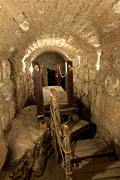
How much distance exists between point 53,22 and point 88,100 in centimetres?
219

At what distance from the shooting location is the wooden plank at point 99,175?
1515 mm

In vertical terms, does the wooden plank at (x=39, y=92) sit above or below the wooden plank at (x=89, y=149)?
above

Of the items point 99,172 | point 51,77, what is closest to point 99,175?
point 99,172

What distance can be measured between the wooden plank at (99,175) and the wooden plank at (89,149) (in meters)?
0.31

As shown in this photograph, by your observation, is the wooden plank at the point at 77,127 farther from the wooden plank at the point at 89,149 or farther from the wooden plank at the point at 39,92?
the wooden plank at the point at 39,92

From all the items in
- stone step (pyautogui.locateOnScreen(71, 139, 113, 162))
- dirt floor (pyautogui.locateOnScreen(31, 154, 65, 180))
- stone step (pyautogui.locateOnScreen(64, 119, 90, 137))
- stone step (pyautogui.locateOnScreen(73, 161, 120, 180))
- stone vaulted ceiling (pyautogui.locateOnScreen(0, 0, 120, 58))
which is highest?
stone vaulted ceiling (pyautogui.locateOnScreen(0, 0, 120, 58))

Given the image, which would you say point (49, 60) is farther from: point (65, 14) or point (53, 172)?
point (53, 172)

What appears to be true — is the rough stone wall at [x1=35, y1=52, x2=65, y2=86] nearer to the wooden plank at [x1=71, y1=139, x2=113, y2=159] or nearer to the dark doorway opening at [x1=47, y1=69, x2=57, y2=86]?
the dark doorway opening at [x1=47, y1=69, x2=57, y2=86]

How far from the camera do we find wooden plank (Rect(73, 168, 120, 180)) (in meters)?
1.51

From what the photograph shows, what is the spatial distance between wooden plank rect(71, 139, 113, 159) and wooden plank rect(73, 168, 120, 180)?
315mm

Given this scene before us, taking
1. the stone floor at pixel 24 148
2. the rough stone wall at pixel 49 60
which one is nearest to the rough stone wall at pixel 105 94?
the stone floor at pixel 24 148

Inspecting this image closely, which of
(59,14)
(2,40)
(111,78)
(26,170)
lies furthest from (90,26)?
(26,170)

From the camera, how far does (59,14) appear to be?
147 cm

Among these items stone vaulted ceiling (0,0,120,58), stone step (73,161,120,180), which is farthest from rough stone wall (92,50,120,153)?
stone vaulted ceiling (0,0,120,58)
